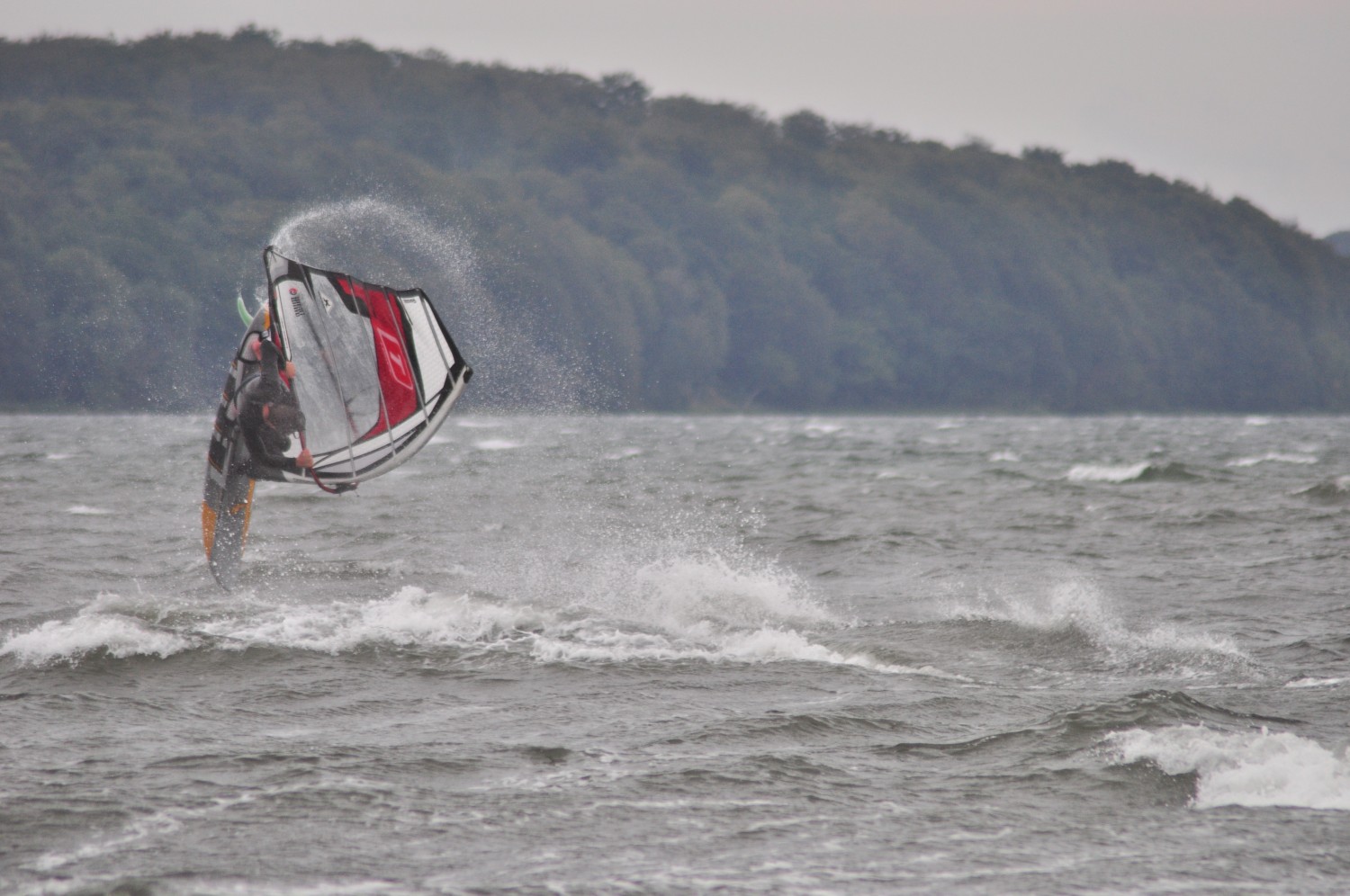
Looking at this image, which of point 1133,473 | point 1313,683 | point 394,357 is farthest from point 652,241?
point 1313,683

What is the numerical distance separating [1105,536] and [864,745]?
11.9m

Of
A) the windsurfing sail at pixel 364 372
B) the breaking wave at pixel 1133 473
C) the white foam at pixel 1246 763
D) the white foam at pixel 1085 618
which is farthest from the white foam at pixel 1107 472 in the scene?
the white foam at pixel 1246 763

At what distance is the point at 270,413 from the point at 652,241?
10121cm

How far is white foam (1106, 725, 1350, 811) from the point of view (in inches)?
278

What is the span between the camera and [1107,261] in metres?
148

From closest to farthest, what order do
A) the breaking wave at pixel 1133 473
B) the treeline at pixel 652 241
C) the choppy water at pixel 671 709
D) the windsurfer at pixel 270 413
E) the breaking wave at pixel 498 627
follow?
the choppy water at pixel 671 709 → the breaking wave at pixel 498 627 → the windsurfer at pixel 270 413 → the breaking wave at pixel 1133 473 → the treeline at pixel 652 241

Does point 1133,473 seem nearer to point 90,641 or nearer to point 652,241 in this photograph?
point 90,641

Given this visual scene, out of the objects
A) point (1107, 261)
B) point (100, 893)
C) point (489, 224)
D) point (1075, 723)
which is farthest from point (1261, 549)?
point (1107, 261)

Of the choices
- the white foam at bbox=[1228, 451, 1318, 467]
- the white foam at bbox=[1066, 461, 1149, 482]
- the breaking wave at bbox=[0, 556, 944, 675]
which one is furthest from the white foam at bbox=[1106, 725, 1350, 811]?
the white foam at bbox=[1228, 451, 1318, 467]

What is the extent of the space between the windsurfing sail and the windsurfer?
321 millimetres

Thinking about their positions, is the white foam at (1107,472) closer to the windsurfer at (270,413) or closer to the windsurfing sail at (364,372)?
the windsurfing sail at (364,372)

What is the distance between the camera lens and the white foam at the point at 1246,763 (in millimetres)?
7055

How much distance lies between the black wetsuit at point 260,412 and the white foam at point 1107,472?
22.3 meters

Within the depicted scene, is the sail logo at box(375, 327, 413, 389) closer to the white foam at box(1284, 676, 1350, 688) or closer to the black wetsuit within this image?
the black wetsuit
